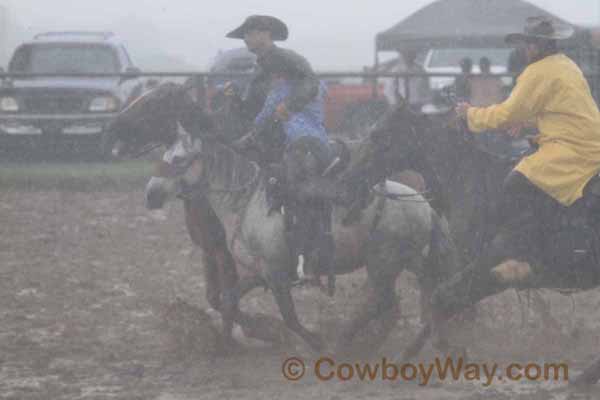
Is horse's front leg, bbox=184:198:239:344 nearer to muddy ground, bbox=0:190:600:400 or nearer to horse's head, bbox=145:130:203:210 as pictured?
horse's head, bbox=145:130:203:210

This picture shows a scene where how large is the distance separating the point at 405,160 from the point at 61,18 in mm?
52183

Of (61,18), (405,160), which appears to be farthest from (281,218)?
(61,18)

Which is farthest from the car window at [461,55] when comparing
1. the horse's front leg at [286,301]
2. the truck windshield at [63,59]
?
the horse's front leg at [286,301]

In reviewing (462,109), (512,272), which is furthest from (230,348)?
(462,109)

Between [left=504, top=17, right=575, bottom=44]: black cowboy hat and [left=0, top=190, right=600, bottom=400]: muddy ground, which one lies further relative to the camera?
[left=0, top=190, right=600, bottom=400]: muddy ground

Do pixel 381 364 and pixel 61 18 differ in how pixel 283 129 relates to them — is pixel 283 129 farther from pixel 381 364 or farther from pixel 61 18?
pixel 61 18

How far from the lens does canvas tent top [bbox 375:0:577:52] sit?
19562mm

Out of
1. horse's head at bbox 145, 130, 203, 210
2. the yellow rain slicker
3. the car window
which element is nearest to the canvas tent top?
the car window

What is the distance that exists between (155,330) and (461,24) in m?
14.1

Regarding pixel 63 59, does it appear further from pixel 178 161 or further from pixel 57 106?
pixel 178 161

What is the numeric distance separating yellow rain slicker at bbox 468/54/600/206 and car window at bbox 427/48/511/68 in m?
11.6

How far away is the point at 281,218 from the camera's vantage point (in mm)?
6609

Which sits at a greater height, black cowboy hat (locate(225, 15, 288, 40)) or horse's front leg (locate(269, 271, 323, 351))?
black cowboy hat (locate(225, 15, 288, 40))

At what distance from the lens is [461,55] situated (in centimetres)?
1805
